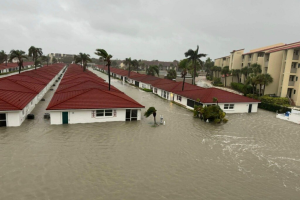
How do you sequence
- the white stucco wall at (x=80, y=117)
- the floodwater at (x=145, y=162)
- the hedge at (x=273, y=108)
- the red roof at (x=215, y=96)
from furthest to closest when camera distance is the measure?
the hedge at (x=273, y=108) < the red roof at (x=215, y=96) < the white stucco wall at (x=80, y=117) < the floodwater at (x=145, y=162)

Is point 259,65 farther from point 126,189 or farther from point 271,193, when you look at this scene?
point 126,189

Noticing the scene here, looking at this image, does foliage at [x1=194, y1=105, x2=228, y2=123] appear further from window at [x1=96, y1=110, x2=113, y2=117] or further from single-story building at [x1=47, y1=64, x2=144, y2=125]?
window at [x1=96, y1=110, x2=113, y2=117]

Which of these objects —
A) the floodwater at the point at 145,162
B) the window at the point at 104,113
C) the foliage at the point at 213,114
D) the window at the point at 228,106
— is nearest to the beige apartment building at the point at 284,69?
the window at the point at 228,106

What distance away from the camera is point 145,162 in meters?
16.4

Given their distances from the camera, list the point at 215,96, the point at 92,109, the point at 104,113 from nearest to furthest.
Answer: the point at 92,109 → the point at 104,113 → the point at 215,96

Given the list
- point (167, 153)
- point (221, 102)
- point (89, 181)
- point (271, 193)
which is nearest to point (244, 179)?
point (271, 193)

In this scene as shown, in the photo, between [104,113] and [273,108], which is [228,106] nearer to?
[273,108]

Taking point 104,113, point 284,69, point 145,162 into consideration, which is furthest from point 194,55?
point 145,162

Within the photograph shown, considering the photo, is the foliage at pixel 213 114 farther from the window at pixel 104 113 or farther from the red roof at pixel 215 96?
the window at pixel 104 113

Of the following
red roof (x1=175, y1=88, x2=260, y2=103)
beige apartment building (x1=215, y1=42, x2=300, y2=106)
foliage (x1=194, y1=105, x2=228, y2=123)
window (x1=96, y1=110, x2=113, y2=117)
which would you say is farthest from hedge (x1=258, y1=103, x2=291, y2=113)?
window (x1=96, y1=110, x2=113, y2=117)

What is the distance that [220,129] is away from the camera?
2612cm

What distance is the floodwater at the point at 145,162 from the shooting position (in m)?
12.7

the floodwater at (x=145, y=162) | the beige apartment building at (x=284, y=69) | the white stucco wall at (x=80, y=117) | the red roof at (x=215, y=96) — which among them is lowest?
the floodwater at (x=145, y=162)

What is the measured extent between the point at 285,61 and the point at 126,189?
47760 millimetres
